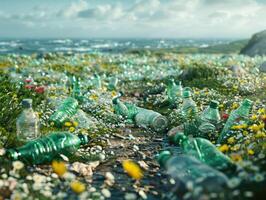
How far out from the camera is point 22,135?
7266 mm

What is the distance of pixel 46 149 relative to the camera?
666 centimetres

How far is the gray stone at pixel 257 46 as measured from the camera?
37.7m

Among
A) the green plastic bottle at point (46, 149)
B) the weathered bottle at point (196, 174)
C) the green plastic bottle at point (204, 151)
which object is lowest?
the green plastic bottle at point (46, 149)

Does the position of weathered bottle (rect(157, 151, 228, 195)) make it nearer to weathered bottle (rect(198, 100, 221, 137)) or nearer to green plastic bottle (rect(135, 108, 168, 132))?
weathered bottle (rect(198, 100, 221, 137))

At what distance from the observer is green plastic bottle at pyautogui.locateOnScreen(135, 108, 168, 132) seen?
10.5m

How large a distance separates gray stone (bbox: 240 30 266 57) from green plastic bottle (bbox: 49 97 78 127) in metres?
29.3

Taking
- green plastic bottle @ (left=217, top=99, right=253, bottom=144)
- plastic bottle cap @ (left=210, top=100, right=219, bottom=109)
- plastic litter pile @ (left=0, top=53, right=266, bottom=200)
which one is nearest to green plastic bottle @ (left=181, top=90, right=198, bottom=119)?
plastic litter pile @ (left=0, top=53, right=266, bottom=200)

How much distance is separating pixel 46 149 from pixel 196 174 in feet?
8.90

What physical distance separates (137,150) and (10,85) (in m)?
3.58

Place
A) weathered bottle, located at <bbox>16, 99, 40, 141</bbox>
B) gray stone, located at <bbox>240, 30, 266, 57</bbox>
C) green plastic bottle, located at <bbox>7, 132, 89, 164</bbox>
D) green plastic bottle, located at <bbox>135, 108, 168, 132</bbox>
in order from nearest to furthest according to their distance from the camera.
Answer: green plastic bottle, located at <bbox>7, 132, 89, 164</bbox> < weathered bottle, located at <bbox>16, 99, 40, 141</bbox> < green plastic bottle, located at <bbox>135, 108, 168, 132</bbox> < gray stone, located at <bbox>240, 30, 266, 57</bbox>

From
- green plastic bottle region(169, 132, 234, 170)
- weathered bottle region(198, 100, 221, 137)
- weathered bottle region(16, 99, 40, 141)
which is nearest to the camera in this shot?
green plastic bottle region(169, 132, 234, 170)

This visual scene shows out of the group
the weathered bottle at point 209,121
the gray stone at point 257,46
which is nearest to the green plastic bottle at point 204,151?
the weathered bottle at point 209,121

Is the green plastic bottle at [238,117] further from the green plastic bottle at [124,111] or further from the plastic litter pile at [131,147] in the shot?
the green plastic bottle at [124,111]

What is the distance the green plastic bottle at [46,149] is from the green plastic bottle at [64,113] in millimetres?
1869
